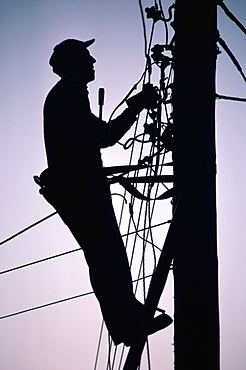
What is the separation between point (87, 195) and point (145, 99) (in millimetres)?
1178

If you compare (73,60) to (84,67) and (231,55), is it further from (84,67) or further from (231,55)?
(231,55)

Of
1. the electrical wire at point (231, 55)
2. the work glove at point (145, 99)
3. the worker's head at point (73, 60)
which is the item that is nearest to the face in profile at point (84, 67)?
the worker's head at point (73, 60)

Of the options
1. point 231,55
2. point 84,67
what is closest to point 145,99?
point 84,67

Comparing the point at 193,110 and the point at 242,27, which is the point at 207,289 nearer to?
the point at 193,110

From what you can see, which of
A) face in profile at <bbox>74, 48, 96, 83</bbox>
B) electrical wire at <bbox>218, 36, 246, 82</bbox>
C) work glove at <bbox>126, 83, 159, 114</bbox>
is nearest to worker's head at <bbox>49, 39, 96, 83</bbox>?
face in profile at <bbox>74, 48, 96, 83</bbox>

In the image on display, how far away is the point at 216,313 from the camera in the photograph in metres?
4.12

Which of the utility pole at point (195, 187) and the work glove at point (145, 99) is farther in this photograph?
the work glove at point (145, 99)

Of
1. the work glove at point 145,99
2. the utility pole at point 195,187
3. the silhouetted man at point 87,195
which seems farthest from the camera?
the work glove at point 145,99

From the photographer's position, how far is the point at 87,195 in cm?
437

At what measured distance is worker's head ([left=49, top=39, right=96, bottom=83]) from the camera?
4.89 meters

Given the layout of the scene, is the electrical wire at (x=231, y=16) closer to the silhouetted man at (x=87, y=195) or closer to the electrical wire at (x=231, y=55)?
the electrical wire at (x=231, y=55)

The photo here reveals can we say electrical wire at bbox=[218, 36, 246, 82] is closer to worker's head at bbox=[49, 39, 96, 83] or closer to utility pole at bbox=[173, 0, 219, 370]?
utility pole at bbox=[173, 0, 219, 370]

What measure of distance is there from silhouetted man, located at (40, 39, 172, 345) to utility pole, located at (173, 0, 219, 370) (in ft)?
0.80

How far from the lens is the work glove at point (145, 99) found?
201 inches
